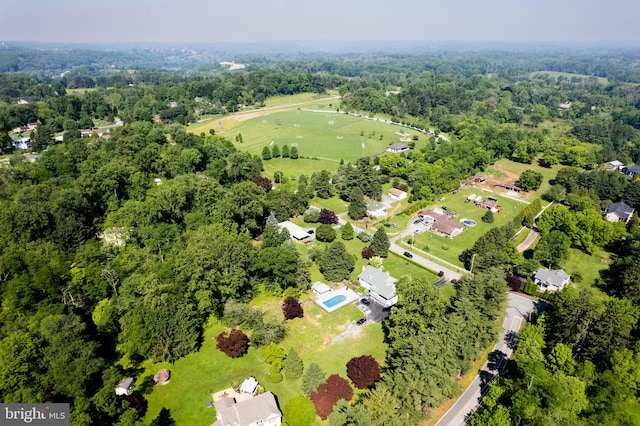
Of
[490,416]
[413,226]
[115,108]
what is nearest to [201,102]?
[115,108]

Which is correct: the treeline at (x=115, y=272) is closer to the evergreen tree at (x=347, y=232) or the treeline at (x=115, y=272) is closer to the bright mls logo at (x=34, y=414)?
the bright mls logo at (x=34, y=414)

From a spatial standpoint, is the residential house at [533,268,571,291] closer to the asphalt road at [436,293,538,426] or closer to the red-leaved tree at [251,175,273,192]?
the asphalt road at [436,293,538,426]

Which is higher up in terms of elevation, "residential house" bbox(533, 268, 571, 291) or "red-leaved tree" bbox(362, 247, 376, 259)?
"residential house" bbox(533, 268, 571, 291)

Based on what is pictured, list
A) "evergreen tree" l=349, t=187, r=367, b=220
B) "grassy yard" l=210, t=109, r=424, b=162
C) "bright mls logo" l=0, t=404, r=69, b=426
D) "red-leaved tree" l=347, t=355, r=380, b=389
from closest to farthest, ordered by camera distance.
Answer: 1. "bright mls logo" l=0, t=404, r=69, b=426
2. "red-leaved tree" l=347, t=355, r=380, b=389
3. "evergreen tree" l=349, t=187, r=367, b=220
4. "grassy yard" l=210, t=109, r=424, b=162

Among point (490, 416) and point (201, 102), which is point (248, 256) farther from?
point (201, 102)

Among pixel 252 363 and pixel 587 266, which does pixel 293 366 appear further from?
pixel 587 266

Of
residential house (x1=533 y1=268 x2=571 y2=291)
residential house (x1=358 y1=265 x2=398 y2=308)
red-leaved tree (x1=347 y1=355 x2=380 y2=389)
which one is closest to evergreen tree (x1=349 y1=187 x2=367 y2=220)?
residential house (x1=358 y1=265 x2=398 y2=308)

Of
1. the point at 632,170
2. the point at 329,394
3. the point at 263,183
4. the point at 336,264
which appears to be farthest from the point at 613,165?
the point at 329,394
